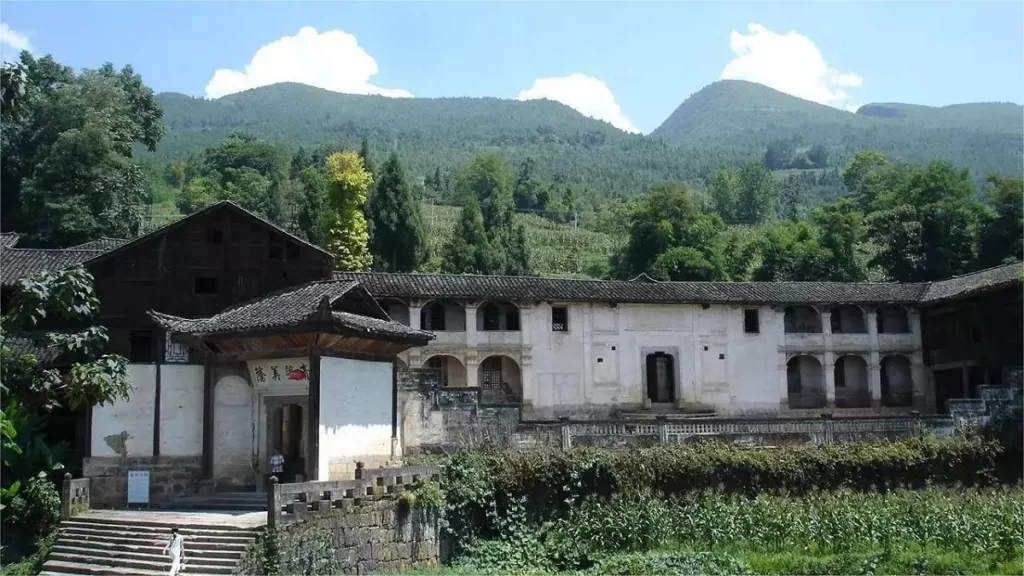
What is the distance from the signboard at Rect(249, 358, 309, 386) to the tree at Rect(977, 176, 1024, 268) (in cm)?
3401

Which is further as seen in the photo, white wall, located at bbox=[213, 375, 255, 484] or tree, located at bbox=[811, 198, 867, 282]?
tree, located at bbox=[811, 198, 867, 282]

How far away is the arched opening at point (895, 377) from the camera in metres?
39.1

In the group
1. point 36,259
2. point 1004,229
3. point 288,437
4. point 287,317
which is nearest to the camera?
point 287,317

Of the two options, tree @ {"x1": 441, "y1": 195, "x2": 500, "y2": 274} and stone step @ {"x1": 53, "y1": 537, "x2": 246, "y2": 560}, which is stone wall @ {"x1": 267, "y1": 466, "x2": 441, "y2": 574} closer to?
stone step @ {"x1": 53, "y1": 537, "x2": 246, "y2": 560}

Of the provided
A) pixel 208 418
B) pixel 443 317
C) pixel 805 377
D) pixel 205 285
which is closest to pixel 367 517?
pixel 208 418

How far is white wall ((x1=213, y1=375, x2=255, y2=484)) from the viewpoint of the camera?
23.2 m

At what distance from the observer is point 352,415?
22.5 m

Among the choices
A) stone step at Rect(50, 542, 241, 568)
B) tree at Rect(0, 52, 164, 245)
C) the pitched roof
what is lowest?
stone step at Rect(50, 542, 241, 568)

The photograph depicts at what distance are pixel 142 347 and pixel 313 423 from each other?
7.38 m

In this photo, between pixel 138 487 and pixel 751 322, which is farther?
pixel 751 322

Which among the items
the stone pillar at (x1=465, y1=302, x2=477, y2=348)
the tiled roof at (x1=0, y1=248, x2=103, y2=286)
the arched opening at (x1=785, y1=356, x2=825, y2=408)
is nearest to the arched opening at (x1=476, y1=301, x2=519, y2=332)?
the stone pillar at (x1=465, y1=302, x2=477, y2=348)

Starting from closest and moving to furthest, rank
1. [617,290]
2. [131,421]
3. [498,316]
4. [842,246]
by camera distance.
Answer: [131,421] < [617,290] < [498,316] < [842,246]

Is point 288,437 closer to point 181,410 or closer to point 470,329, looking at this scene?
point 181,410

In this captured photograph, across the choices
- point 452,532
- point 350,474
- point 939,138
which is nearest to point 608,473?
point 452,532
